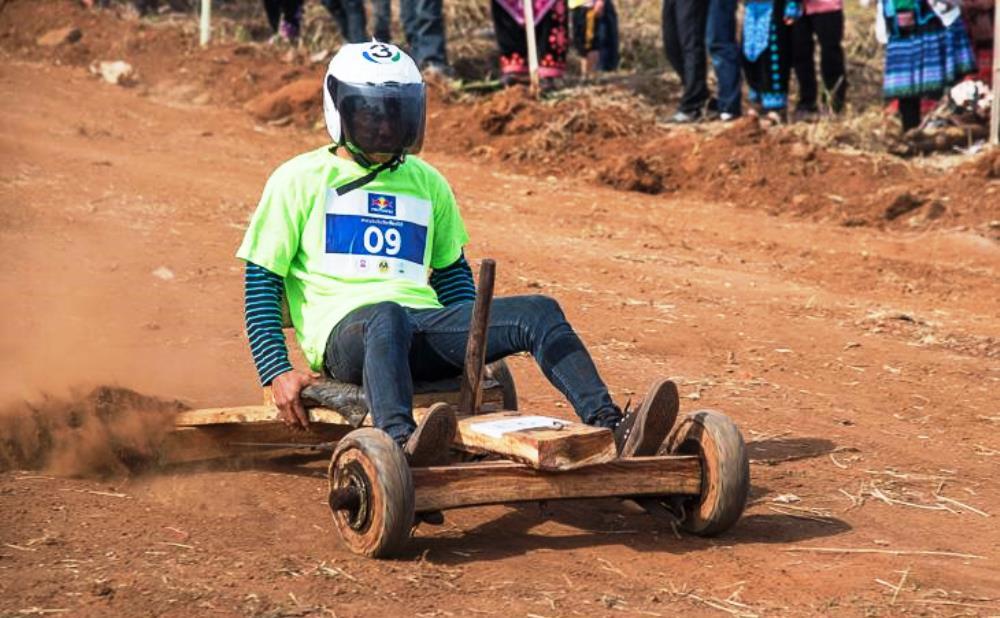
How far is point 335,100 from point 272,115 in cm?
868

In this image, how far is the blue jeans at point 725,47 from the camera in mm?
14305

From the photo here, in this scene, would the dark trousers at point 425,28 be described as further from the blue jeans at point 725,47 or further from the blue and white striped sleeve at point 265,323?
Answer: the blue and white striped sleeve at point 265,323

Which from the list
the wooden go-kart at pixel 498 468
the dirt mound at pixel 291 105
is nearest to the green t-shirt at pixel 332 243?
the wooden go-kart at pixel 498 468

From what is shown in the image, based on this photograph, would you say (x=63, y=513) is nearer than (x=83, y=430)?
Yes

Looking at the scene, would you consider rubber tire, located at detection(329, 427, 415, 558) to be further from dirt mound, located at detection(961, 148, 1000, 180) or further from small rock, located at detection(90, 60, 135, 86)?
small rock, located at detection(90, 60, 135, 86)

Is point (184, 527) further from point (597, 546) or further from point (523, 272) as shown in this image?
point (523, 272)

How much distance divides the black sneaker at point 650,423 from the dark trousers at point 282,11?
1197 centimetres

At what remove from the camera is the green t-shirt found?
6.11m

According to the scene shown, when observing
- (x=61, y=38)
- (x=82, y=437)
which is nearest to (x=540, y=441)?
(x=82, y=437)

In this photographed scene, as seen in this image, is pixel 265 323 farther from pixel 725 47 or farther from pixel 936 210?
pixel 725 47

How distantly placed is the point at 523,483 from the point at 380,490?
484 mm

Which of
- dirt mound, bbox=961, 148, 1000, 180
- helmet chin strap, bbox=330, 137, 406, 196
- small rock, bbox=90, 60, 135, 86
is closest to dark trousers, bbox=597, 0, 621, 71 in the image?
small rock, bbox=90, 60, 135, 86

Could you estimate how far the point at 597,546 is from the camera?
5625 mm

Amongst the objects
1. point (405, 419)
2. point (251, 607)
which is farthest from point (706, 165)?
point (251, 607)
